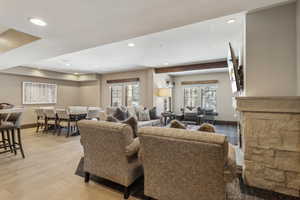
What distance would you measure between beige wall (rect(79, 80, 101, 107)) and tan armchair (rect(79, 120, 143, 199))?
6.08 metres

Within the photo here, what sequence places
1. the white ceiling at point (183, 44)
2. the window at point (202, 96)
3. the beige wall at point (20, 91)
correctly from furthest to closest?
the window at point (202, 96) < the beige wall at point (20, 91) < the white ceiling at point (183, 44)

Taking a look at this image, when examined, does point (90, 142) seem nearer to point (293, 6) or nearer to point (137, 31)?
point (137, 31)

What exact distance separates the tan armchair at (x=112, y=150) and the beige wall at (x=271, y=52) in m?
1.88

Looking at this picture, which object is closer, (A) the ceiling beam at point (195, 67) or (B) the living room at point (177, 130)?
(B) the living room at point (177, 130)

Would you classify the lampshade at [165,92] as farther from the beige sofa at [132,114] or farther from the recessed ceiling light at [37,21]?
the recessed ceiling light at [37,21]

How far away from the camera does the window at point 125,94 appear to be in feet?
23.8

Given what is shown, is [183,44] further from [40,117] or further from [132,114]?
[40,117]

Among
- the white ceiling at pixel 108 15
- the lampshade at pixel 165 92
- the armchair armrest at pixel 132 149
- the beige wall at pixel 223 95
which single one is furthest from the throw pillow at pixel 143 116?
the beige wall at pixel 223 95

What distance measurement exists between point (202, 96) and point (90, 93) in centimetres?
593

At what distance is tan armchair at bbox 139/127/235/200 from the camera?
130 cm

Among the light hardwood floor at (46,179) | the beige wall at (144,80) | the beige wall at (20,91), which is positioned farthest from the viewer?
the beige wall at (144,80)

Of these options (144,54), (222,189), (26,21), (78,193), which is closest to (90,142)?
(78,193)

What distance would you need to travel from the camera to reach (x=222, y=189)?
4.41ft

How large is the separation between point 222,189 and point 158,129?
30.5 inches
